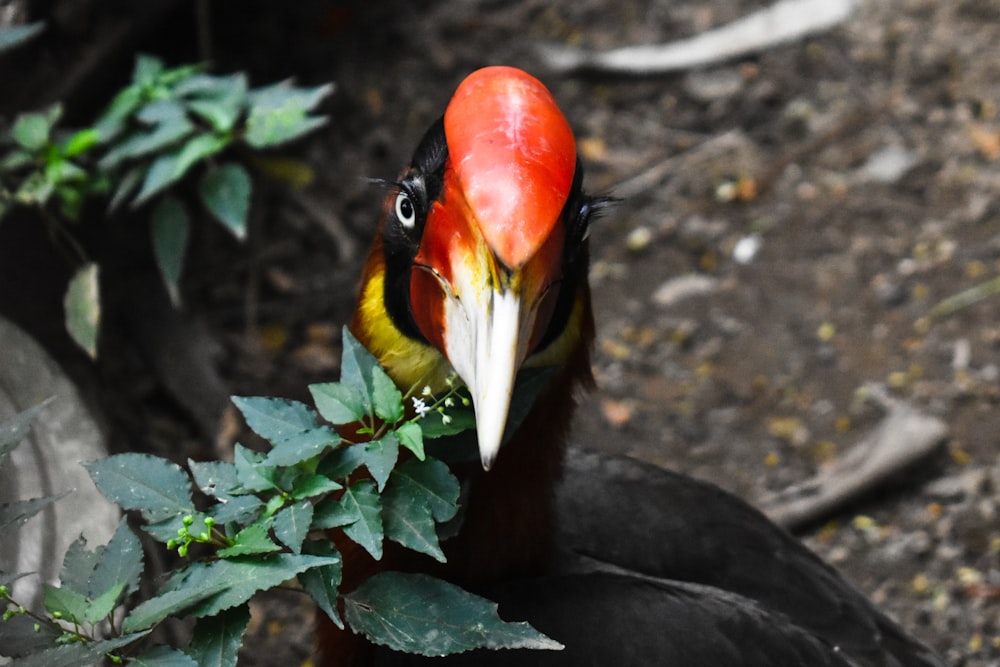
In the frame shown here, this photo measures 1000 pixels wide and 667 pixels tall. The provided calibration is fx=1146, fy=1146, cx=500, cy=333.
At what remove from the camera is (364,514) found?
1.46 m

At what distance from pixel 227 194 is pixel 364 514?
4.66 ft

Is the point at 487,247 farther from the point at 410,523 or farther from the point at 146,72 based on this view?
the point at 146,72

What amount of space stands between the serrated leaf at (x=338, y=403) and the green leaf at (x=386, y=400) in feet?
0.07

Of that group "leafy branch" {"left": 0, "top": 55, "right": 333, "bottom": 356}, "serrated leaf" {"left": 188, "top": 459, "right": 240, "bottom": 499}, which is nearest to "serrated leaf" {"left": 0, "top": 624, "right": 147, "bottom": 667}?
"serrated leaf" {"left": 188, "top": 459, "right": 240, "bottom": 499}

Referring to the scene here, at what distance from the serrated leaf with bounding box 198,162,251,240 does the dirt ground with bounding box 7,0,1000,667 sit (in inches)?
27.0

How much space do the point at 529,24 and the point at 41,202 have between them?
105 inches

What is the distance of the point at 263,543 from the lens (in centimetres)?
143

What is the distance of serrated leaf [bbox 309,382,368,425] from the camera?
1.50 metres

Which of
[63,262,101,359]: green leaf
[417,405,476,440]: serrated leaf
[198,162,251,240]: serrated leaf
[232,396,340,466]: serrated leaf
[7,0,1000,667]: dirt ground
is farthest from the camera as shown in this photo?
[7,0,1000,667]: dirt ground

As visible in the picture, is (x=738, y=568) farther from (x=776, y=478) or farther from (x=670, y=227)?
(x=670, y=227)

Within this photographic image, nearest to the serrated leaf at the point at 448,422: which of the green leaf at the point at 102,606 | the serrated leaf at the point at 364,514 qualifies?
the serrated leaf at the point at 364,514

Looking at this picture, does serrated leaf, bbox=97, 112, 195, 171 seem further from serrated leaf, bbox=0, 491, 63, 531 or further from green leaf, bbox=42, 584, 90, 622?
green leaf, bbox=42, 584, 90, 622

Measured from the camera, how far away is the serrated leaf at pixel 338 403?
1.50 metres

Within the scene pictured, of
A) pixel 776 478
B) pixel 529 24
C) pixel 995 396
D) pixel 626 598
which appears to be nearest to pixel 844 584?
pixel 626 598
